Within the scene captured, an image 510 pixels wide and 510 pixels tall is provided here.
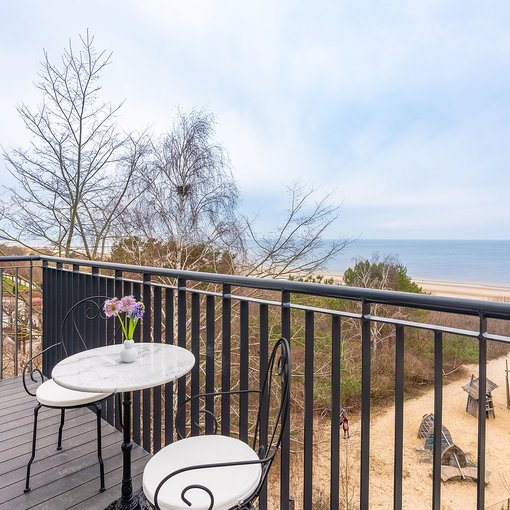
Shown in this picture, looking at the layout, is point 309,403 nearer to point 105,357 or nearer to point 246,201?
point 105,357

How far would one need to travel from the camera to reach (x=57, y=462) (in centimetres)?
210

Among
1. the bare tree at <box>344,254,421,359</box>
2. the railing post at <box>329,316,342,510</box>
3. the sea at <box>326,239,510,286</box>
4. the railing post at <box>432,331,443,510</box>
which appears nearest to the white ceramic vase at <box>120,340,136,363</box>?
the railing post at <box>329,316,342,510</box>

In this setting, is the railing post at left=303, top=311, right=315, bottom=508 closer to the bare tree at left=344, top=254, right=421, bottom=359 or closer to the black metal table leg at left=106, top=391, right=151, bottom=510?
the black metal table leg at left=106, top=391, right=151, bottom=510

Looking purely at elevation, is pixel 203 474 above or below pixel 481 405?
below

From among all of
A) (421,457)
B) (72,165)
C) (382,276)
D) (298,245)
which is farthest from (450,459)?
(72,165)

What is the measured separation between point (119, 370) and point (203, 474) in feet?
2.08

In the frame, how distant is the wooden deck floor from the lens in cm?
181

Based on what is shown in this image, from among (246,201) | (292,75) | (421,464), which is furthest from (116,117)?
(421,464)

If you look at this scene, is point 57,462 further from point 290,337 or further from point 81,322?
A: point 290,337

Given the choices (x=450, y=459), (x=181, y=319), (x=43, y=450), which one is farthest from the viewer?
(x=450, y=459)

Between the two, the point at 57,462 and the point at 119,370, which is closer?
the point at 119,370

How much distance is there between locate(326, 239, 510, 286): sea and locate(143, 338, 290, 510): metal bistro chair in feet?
29.1

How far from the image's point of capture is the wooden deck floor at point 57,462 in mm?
1811

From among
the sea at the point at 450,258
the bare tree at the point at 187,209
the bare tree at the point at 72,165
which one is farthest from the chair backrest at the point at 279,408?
the sea at the point at 450,258
